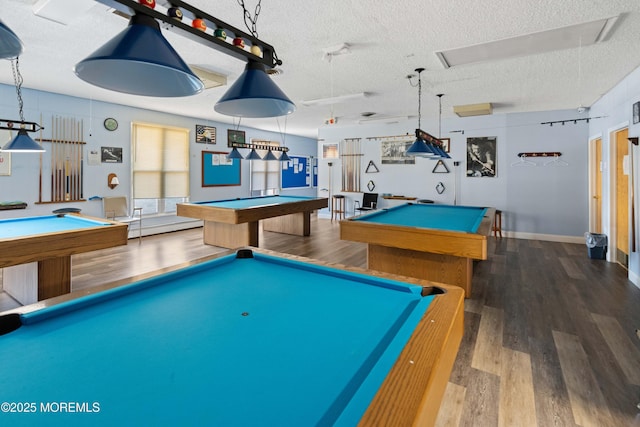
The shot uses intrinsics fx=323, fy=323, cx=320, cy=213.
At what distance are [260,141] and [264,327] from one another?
8862 millimetres

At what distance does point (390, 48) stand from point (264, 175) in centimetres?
708

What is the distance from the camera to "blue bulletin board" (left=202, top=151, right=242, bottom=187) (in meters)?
8.09

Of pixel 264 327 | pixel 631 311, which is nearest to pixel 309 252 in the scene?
pixel 631 311

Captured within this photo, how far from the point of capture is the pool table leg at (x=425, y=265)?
11.2ft

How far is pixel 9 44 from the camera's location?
3.12 feet

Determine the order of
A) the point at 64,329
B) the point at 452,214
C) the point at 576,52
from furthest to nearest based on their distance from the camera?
the point at 452,214 < the point at 576,52 < the point at 64,329

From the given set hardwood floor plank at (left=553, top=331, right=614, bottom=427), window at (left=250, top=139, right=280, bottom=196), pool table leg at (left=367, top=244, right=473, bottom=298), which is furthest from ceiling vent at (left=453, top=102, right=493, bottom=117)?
window at (left=250, top=139, right=280, bottom=196)

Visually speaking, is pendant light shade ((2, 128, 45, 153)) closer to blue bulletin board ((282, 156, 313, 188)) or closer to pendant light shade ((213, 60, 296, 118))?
pendant light shade ((213, 60, 296, 118))

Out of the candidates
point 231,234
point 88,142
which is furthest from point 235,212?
point 88,142

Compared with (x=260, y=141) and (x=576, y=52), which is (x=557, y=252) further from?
A: (x=260, y=141)

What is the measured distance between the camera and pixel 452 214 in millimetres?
4398

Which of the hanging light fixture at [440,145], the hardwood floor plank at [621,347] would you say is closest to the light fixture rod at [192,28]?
the hardwood floor plank at [621,347]

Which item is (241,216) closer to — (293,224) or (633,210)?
(293,224)

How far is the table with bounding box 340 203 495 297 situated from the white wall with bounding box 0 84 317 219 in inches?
205
